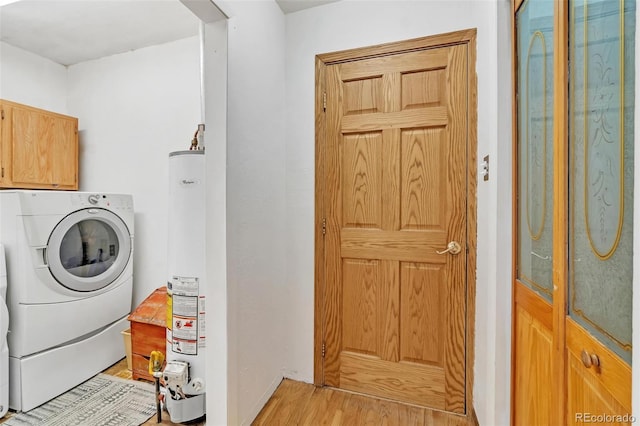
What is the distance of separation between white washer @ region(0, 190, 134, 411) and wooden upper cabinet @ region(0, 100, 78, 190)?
630 mm

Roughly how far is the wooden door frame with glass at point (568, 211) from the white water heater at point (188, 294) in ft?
4.82

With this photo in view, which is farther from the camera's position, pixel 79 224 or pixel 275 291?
pixel 79 224

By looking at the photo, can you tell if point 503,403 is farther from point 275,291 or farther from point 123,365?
point 123,365

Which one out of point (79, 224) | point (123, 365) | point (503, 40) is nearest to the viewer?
point (503, 40)

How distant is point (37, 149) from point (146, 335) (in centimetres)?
171

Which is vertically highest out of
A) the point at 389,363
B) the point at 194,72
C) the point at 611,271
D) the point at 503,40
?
the point at 194,72

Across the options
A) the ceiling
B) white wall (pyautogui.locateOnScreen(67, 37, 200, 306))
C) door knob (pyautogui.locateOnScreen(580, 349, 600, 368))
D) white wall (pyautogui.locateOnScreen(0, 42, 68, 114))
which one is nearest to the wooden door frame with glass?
door knob (pyautogui.locateOnScreen(580, 349, 600, 368))

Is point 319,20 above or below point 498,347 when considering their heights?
above

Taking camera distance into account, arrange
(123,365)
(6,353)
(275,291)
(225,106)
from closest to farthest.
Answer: (225,106) < (6,353) < (275,291) < (123,365)

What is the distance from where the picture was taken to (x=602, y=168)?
73cm

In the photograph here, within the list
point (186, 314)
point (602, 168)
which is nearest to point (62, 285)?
point (186, 314)

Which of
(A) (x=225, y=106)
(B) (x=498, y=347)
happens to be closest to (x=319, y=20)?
(A) (x=225, y=106)

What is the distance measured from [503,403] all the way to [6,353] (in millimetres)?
2636

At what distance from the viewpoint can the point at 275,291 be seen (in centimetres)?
200
